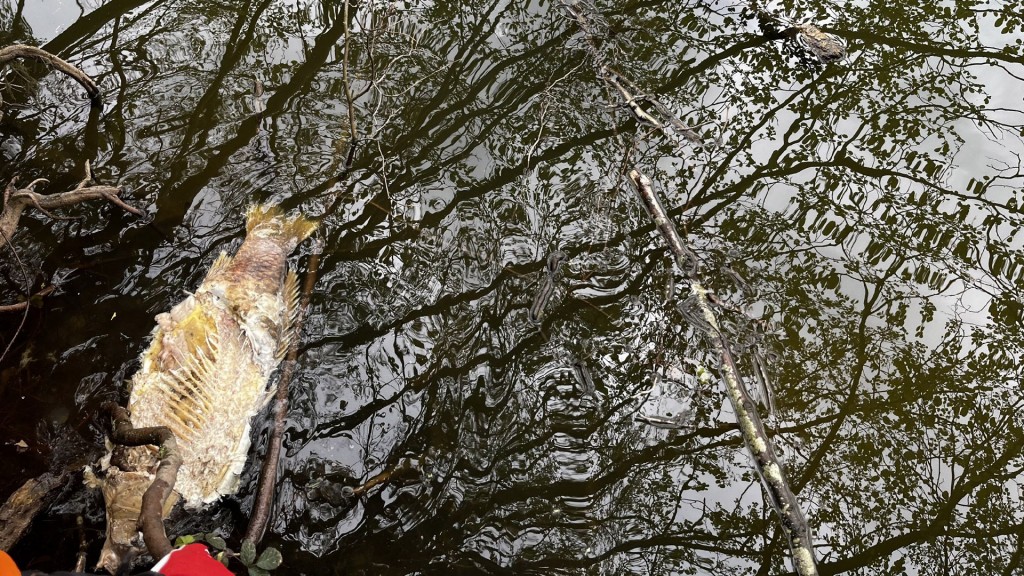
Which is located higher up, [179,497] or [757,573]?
[757,573]

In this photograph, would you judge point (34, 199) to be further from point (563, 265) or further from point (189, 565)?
point (563, 265)

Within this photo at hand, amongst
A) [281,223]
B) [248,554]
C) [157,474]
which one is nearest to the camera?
[157,474]

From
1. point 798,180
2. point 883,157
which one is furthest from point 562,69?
point 883,157

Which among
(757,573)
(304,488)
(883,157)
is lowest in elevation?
(304,488)

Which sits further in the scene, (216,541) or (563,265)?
(563,265)

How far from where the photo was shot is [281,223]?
4219 mm

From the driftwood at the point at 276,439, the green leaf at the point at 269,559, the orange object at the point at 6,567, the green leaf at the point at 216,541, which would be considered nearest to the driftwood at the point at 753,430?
the driftwood at the point at 276,439

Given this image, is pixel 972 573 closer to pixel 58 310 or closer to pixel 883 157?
pixel 883 157

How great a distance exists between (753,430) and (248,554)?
2.69 metres

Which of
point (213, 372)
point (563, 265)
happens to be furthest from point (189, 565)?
point (563, 265)

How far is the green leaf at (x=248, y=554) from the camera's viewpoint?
117 inches

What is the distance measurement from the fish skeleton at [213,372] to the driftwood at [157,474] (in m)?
0.18

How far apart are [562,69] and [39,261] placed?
4072mm

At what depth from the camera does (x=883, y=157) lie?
4.62m
